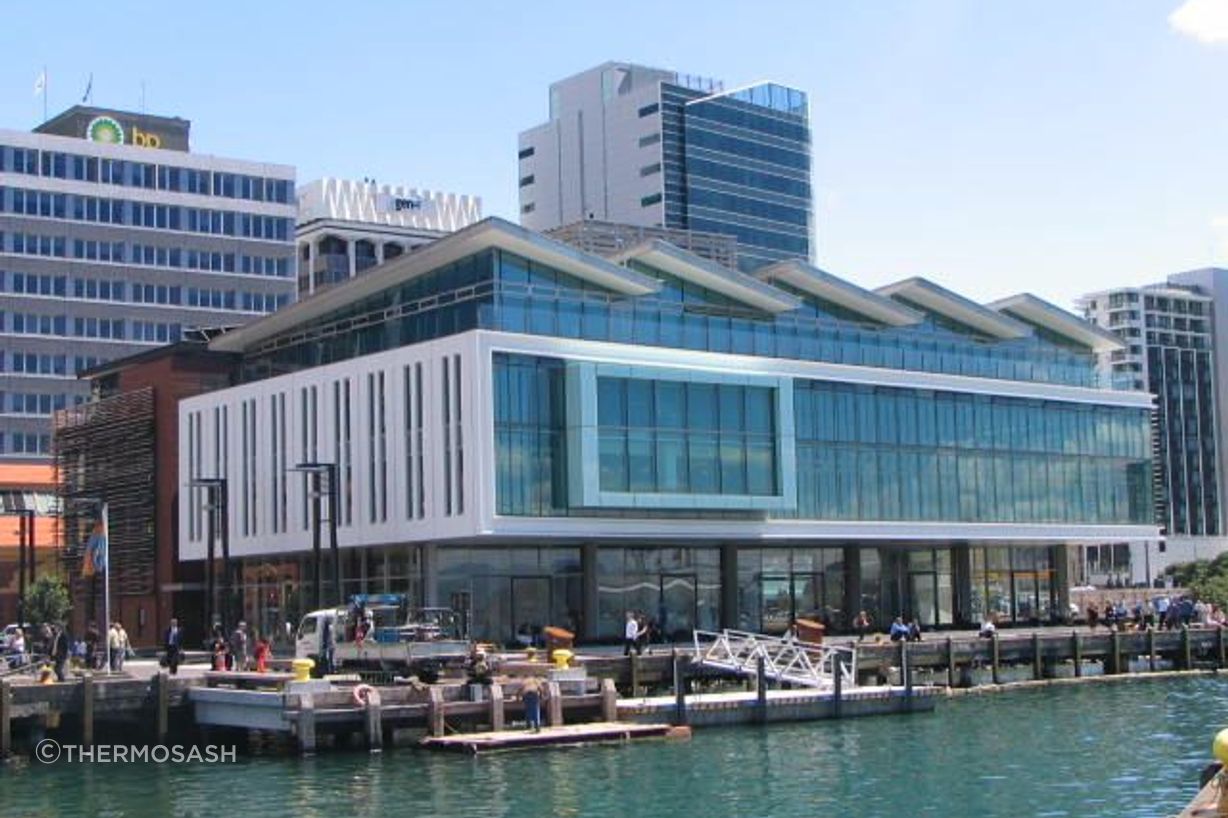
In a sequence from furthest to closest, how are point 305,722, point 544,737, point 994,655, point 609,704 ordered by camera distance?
point 994,655
point 609,704
point 544,737
point 305,722

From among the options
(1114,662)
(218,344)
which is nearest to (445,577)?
(218,344)

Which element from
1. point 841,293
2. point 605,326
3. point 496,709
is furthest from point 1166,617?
point 496,709

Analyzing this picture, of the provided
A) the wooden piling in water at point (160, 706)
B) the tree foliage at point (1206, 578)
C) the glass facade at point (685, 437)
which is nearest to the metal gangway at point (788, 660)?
the glass facade at point (685, 437)

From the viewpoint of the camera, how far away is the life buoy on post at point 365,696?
46.6 m

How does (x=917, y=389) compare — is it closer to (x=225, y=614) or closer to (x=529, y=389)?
(x=529, y=389)

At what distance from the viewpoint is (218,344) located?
82812 millimetres

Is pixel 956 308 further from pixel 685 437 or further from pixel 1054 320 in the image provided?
pixel 685 437

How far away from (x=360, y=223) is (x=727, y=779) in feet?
465

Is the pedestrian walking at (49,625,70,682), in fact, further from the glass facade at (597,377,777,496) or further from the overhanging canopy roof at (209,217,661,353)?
the overhanging canopy roof at (209,217,661,353)

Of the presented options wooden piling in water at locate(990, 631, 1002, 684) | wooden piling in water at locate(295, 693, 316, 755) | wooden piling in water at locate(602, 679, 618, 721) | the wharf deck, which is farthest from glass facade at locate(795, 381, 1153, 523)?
wooden piling in water at locate(295, 693, 316, 755)

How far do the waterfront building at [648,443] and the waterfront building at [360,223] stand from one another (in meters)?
93.5

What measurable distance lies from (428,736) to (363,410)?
24.7 metres

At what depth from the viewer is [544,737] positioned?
46281 millimetres

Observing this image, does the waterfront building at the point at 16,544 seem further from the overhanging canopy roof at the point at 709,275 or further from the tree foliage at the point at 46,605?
the overhanging canopy roof at the point at 709,275
